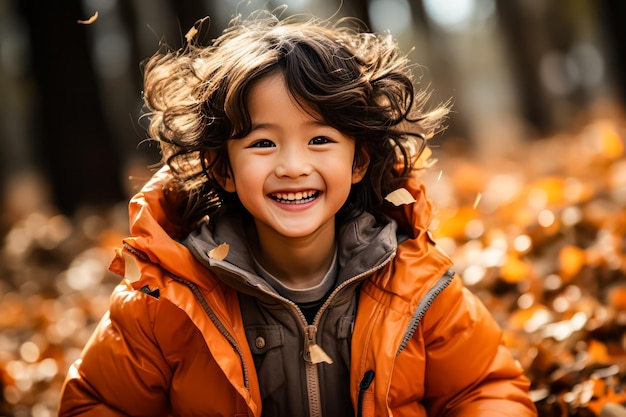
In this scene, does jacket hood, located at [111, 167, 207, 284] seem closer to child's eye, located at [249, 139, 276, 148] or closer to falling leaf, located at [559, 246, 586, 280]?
child's eye, located at [249, 139, 276, 148]

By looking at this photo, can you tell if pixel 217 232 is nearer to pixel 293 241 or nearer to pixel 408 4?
pixel 293 241

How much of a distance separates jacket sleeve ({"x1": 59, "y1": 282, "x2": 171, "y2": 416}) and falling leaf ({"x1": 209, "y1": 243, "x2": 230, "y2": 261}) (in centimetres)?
25

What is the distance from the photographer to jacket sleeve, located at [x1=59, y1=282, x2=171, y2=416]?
99.3 inches

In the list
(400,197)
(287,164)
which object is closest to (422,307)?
(400,197)

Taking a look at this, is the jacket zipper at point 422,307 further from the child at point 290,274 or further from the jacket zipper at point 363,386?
the jacket zipper at point 363,386

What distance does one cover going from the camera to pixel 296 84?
2.44m

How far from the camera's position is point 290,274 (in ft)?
8.98

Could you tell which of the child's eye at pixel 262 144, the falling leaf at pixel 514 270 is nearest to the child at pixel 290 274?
the child's eye at pixel 262 144

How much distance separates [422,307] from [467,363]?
31 cm

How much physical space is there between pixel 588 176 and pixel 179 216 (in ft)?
11.5

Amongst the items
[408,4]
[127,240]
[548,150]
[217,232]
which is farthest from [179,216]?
[408,4]

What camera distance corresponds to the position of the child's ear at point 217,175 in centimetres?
271

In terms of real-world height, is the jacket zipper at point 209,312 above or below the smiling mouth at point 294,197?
below

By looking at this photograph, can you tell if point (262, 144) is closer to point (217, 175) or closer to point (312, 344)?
point (217, 175)
